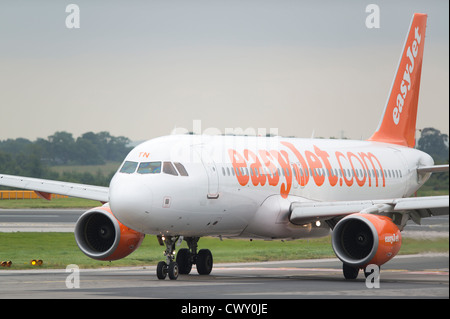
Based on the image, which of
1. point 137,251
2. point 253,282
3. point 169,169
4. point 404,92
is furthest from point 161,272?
point 404,92

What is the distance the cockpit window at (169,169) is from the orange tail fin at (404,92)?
16.3 metres

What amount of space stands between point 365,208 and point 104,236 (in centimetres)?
816

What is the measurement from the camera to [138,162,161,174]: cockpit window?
2711 cm

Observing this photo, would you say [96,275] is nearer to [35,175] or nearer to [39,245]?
[39,245]

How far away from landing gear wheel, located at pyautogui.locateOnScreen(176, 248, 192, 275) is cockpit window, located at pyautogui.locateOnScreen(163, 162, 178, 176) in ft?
14.8

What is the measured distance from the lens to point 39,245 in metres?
38.2

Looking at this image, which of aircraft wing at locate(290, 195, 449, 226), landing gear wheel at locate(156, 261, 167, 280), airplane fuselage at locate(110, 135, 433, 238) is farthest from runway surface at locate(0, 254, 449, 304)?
airplane fuselage at locate(110, 135, 433, 238)

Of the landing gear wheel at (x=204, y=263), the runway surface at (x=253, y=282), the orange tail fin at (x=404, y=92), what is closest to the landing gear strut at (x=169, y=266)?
the runway surface at (x=253, y=282)

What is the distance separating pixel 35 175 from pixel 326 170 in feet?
123

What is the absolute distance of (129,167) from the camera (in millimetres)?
27312

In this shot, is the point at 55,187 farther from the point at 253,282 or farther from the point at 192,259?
the point at 253,282

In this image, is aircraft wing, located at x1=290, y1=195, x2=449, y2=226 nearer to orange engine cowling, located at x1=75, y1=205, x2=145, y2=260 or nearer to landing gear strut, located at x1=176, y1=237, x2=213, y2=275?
landing gear strut, located at x1=176, y1=237, x2=213, y2=275

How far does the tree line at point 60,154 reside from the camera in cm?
6366

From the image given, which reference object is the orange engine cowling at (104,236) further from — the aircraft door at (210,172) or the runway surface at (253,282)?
the aircraft door at (210,172)
